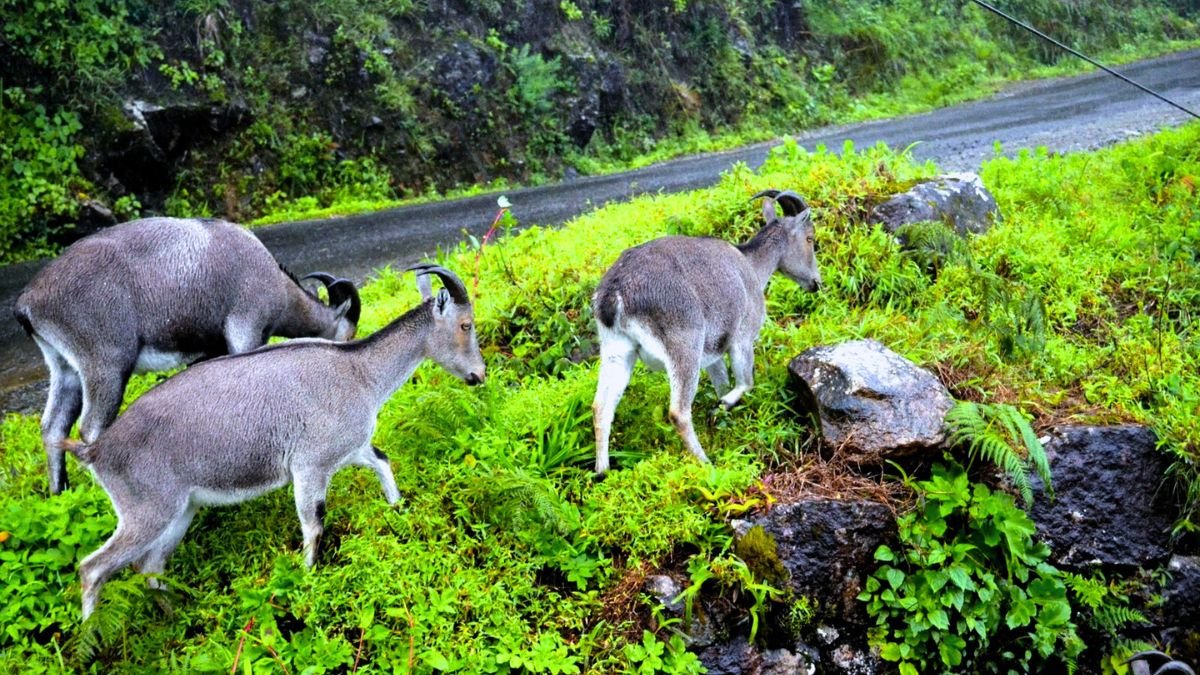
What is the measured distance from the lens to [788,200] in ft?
27.7

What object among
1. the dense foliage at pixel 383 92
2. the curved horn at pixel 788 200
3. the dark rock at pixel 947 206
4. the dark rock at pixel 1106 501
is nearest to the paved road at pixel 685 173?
the dense foliage at pixel 383 92

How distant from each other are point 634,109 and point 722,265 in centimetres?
1565

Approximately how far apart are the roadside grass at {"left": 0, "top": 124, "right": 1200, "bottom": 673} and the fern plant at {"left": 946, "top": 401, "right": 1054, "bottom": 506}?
0.54 metres

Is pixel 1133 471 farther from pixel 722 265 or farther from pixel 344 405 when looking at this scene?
pixel 344 405

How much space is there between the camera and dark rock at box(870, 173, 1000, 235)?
941 centimetres

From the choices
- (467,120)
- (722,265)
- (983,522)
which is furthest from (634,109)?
(983,522)

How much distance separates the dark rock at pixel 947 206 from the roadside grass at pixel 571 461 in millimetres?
243

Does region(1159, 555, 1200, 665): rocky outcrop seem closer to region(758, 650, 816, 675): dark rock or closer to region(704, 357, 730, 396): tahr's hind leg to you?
region(758, 650, 816, 675): dark rock

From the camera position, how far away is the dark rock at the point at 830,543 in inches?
234

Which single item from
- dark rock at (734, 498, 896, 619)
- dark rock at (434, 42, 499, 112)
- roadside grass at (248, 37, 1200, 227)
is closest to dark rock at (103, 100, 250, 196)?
roadside grass at (248, 37, 1200, 227)

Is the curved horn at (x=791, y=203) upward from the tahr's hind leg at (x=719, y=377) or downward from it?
upward

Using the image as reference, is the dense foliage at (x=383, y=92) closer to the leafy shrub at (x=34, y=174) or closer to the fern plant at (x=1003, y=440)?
the leafy shrub at (x=34, y=174)

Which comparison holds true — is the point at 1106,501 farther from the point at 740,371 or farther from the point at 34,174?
the point at 34,174

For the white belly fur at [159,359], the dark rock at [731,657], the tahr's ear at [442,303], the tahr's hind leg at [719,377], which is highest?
the tahr's ear at [442,303]
